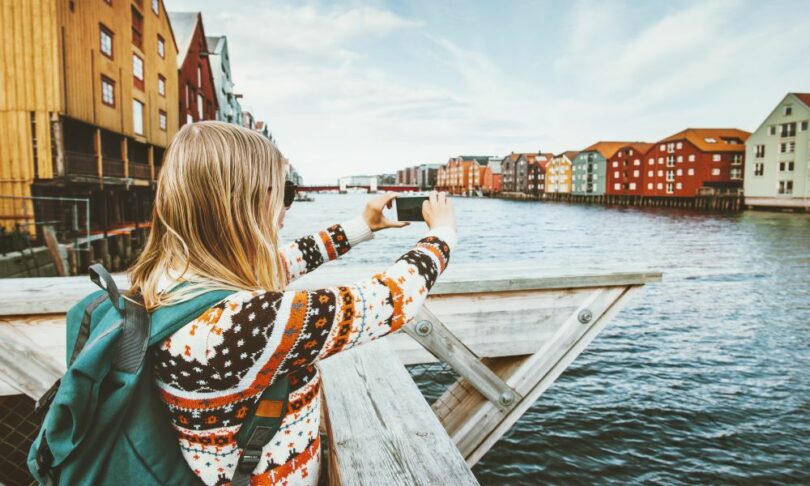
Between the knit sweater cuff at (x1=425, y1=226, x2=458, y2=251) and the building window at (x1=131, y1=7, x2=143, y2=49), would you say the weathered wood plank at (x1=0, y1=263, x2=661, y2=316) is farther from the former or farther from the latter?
the building window at (x1=131, y1=7, x2=143, y2=49)

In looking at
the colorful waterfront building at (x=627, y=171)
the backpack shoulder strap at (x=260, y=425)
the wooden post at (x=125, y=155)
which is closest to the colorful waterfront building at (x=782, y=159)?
the colorful waterfront building at (x=627, y=171)

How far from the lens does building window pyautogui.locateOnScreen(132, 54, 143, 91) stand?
84.5ft

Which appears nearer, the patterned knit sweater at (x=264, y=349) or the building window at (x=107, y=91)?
the patterned knit sweater at (x=264, y=349)

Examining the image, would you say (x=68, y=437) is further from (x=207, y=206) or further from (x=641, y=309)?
(x=641, y=309)

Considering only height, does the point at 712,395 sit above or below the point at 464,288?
below

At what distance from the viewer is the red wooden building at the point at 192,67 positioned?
119 feet

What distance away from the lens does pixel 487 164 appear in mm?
173375

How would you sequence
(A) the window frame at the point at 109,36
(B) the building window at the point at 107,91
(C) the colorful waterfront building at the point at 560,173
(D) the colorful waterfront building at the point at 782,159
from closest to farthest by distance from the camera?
(A) the window frame at the point at 109,36, (B) the building window at the point at 107,91, (D) the colorful waterfront building at the point at 782,159, (C) the colorful waterfront building at the point at 560,173

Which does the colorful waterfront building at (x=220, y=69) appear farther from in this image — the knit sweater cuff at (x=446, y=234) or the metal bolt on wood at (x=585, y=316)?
the knit sweater cuff at (x=446, y=234)

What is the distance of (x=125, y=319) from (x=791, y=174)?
83.4 meters

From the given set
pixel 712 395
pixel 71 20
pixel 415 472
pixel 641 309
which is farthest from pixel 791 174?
pixel 415 472

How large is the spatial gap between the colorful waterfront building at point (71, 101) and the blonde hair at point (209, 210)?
1649cm

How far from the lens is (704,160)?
79.4 meters

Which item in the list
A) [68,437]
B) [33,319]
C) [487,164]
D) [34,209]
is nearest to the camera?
[68,437]
